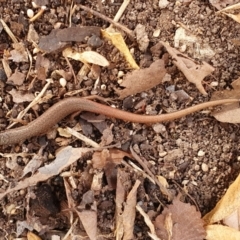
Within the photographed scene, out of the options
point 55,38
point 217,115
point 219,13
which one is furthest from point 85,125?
point 219,13

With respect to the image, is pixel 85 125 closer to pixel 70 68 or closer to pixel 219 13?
pixel 70 68

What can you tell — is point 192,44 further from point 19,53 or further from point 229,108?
point 19,53

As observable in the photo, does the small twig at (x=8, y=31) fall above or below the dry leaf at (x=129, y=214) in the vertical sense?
above

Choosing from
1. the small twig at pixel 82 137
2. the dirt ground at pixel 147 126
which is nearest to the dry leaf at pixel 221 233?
the dirt ground at pixel 147 126

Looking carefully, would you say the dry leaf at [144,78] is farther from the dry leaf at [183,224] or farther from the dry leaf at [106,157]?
the dry leaf at [183,224]

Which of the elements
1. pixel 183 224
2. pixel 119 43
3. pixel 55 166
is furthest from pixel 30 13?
pixel 183 224

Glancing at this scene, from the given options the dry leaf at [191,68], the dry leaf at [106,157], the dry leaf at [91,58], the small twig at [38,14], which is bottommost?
the dry leaf at [106,157]
